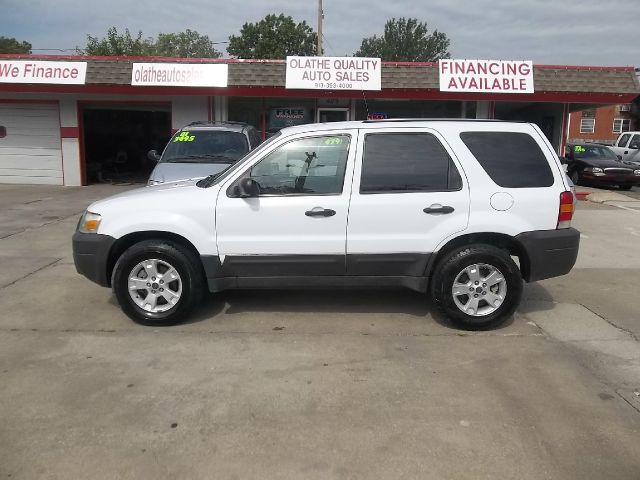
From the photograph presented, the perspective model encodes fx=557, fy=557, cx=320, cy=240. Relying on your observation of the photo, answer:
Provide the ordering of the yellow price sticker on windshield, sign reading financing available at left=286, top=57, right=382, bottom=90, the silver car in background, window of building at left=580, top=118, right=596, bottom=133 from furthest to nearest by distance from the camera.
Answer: window of building at left=580, top=118, right=596, bottom=133
sign reading financing available at left=286, top=57, right=382, bottom=90
the yellow price sticker on windshield
the silver car in background

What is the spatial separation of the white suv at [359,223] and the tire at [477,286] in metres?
0.01

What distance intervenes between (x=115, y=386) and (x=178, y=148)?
628 centimetres

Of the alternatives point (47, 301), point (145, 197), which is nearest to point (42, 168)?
point (47, 301)

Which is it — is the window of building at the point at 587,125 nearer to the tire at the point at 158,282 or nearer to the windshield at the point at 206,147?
the windshield at the point at 206,147

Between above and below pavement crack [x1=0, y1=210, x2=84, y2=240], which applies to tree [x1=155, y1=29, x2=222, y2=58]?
above

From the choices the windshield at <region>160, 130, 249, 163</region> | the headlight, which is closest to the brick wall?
the windshield at <region>160, 130, 249, 163</region>

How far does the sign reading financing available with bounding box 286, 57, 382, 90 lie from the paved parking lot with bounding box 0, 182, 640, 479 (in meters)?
10.0

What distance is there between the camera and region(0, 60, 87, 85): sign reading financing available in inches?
591

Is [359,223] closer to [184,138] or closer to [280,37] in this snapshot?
[184,138]

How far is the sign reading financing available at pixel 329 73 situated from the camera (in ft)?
48.7

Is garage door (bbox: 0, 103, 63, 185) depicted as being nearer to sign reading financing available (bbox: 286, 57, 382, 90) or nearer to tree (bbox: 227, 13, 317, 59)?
sign reading financing available (bbox: 286, 57, 382, 90)

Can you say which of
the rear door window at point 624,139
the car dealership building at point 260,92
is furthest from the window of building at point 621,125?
the car dealership building at point 260,92

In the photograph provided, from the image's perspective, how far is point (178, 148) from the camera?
945 cm

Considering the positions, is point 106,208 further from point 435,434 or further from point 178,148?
point 178,148
